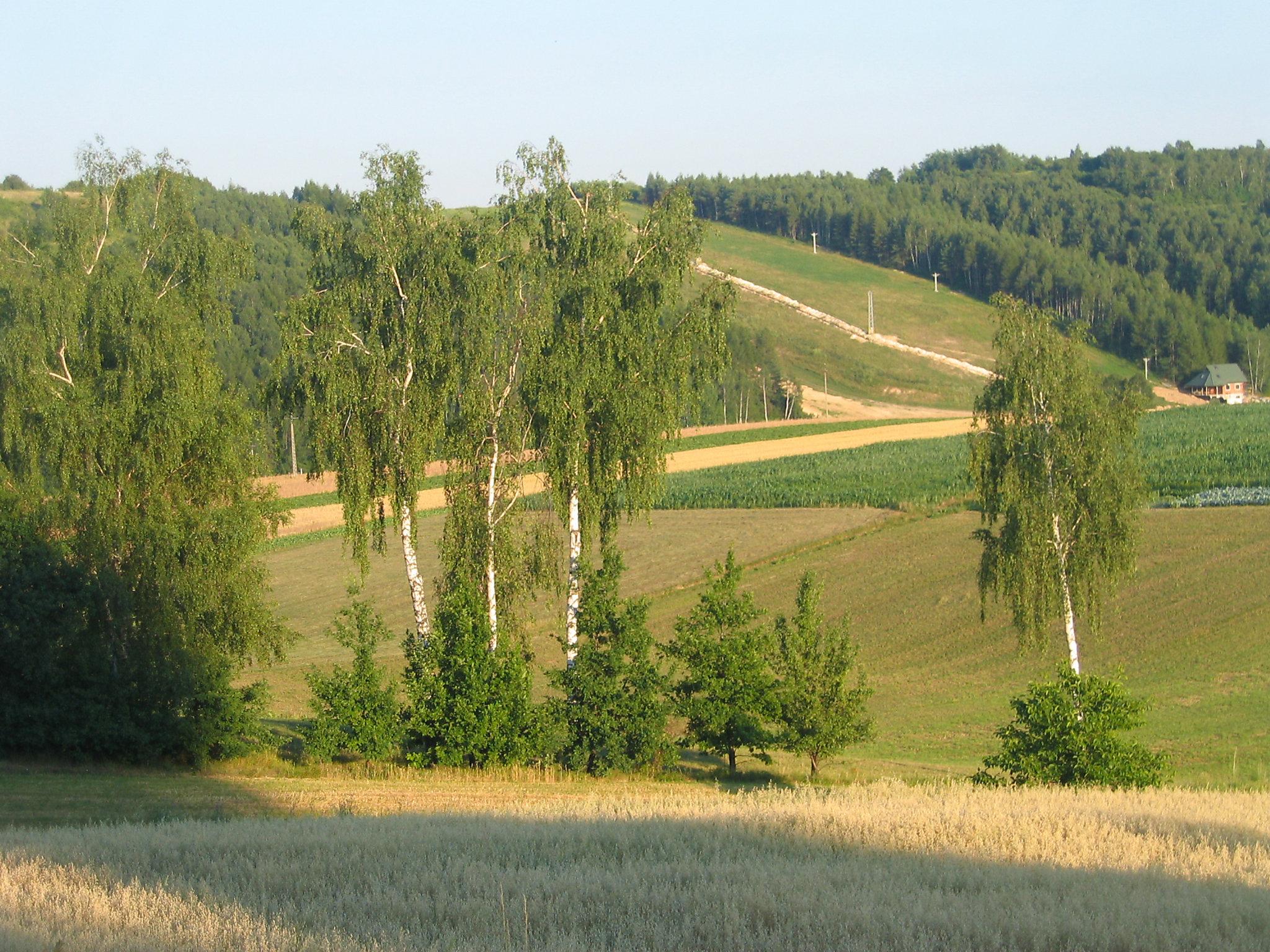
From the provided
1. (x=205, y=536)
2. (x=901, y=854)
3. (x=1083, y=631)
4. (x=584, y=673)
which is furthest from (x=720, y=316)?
(x=1083, y=631)

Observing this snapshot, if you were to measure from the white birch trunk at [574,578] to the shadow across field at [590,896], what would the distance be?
11.2m

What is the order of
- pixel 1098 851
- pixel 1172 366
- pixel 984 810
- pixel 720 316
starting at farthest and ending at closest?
1. pixel 1172 366
2. pixel 720 316
3. pixel 984 810
4. pixel 1098 851

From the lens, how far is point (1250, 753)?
24.8m

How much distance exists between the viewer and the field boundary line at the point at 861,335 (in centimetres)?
13975

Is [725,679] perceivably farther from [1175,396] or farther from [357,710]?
[1175,396]

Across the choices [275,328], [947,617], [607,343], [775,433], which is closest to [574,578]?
[607,343]

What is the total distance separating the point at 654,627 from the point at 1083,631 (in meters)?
13.6

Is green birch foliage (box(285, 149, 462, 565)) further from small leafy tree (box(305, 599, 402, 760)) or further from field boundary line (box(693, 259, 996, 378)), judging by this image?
field boundary line (box(693, 259, 996, 378))

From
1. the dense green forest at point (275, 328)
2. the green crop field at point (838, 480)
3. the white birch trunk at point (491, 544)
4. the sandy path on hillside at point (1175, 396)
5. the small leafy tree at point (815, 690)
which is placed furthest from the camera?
the sandy path on hillside at point (1175, 396)

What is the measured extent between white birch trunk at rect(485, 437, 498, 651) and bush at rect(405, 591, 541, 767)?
0.95 meters

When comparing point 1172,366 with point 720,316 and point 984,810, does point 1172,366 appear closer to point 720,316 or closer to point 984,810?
point 720,316

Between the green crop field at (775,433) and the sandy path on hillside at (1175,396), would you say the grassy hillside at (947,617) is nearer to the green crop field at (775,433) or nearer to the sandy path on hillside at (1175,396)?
the green crop field at (775,433)

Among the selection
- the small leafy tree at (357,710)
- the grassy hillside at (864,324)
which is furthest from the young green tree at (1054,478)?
the grassy hillside at (864,324)

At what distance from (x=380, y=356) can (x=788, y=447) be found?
231 ft
